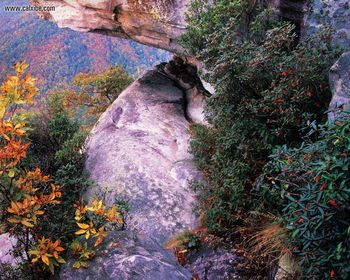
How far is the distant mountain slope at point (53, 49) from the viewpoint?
2917 centimetres

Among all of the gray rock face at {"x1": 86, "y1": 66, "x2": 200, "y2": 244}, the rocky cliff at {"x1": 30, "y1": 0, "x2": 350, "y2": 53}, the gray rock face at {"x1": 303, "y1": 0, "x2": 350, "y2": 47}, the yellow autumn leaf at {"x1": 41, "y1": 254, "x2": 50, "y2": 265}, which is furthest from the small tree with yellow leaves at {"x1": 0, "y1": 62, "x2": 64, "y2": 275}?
the rocky cliff at {"x1": 30, "y1": 0, "x2": 350, "y2": 53}

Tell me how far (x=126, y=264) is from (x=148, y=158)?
5.79m

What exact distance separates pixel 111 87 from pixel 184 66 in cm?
366

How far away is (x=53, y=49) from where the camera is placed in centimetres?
3059

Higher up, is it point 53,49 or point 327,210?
point 327,210

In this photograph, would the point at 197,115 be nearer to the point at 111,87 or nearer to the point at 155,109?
the point at 155,109

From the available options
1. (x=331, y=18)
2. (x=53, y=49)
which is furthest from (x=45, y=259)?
(x=53, y=49)

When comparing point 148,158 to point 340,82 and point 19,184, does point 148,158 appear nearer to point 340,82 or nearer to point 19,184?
point 340,82

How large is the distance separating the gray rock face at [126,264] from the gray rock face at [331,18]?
5105mm

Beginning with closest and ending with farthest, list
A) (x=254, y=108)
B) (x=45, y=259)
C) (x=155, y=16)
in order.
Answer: (x=45, y=259) < (x=254, y=108) < (x=155, y=16)

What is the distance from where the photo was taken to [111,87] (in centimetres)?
1521

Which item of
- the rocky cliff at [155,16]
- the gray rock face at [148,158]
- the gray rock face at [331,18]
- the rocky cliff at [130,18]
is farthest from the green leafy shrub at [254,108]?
the rocky cliff at [130,18]

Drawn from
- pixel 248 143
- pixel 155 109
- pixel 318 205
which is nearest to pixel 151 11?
pixel 155 109

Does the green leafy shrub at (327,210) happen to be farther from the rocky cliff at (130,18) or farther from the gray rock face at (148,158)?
the rocky cliff at (130,18)
